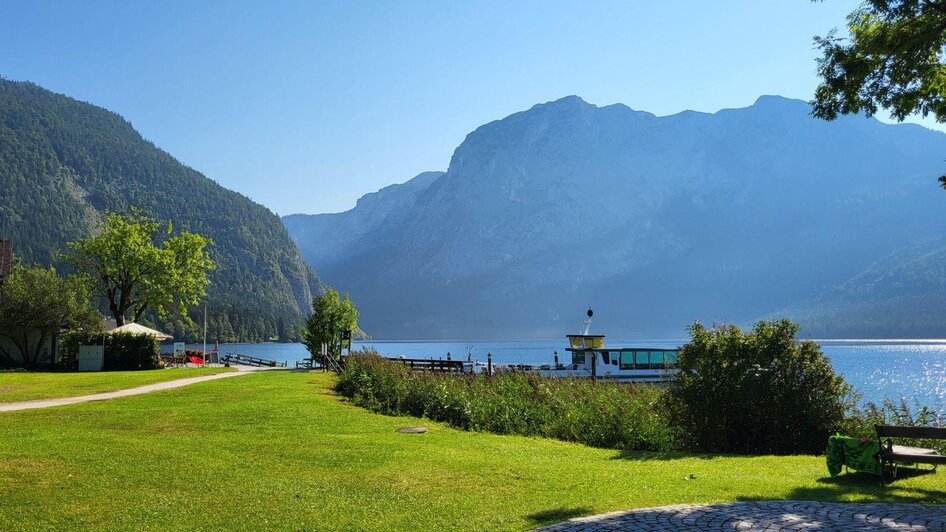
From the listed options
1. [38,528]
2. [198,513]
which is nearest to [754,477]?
[198,513]

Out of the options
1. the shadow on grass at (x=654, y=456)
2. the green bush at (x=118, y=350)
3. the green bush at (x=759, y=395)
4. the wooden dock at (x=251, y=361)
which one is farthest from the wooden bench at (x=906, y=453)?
the wooden dock at (x=251, y=361)

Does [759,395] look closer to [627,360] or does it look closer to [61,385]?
[61,385]

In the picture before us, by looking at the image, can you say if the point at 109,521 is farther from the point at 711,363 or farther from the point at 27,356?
the point at 27,356

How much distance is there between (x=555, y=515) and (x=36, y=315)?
4422cm

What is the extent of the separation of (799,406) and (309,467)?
1125 cm

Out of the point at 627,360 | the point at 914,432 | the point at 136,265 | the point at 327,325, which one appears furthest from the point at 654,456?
the point at 136,265

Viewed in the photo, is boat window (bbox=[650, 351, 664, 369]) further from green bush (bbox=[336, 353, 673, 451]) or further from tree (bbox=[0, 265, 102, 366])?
tree (bbox=[0, 265, 102, 366])

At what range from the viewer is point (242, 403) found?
20.9 m

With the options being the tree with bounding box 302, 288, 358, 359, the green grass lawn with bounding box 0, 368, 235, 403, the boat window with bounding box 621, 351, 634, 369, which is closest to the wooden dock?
the tree with bounding box 302, 288, 358, 359

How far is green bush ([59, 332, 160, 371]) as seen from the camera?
1676 inches

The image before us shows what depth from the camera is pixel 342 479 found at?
1030cm

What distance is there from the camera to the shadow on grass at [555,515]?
26.5 ft

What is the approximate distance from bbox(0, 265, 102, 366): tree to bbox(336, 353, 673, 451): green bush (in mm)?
27304

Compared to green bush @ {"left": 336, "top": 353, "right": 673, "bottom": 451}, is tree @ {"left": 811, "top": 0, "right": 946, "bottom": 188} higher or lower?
higher
